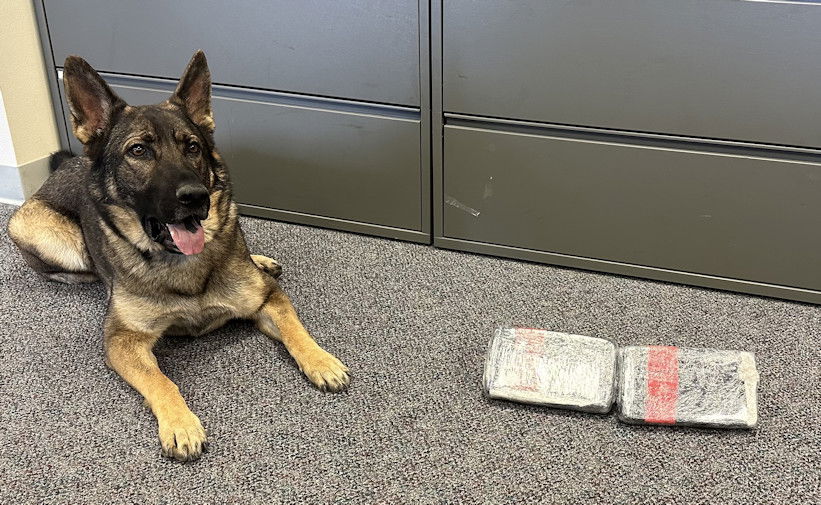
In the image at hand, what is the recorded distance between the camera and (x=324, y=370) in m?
1.78

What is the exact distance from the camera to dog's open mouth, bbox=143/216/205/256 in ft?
5.74

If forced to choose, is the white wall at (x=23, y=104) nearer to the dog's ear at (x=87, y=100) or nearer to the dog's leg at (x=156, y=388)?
the dog's ear at (x=87, y=100)

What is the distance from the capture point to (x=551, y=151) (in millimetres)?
2123

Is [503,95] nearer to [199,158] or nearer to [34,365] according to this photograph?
[199,158]

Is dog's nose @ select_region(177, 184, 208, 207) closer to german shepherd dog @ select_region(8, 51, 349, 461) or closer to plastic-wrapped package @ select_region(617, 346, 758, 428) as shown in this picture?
german shepherd dog @ select_region(8, 51, 349, 461)

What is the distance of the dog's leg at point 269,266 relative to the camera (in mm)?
2244

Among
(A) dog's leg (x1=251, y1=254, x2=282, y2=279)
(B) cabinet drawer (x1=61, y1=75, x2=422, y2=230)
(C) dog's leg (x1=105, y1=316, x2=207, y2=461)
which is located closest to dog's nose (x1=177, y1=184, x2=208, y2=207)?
(C) dog's leg (x1=105, y1=316, x2=207, y2=461)

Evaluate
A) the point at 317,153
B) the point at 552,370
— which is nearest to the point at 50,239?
the point at 317,153

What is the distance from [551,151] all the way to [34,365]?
1491 mm

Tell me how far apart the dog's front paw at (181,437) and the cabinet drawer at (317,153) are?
1006 mm

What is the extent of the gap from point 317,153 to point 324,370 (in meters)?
0.86

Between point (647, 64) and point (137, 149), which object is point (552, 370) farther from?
point (137, 149)

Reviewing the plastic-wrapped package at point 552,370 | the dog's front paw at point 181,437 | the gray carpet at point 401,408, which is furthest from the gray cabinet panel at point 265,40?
the dog's front paw at point 181,437

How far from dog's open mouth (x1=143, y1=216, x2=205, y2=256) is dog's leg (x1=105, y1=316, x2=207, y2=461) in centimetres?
24
